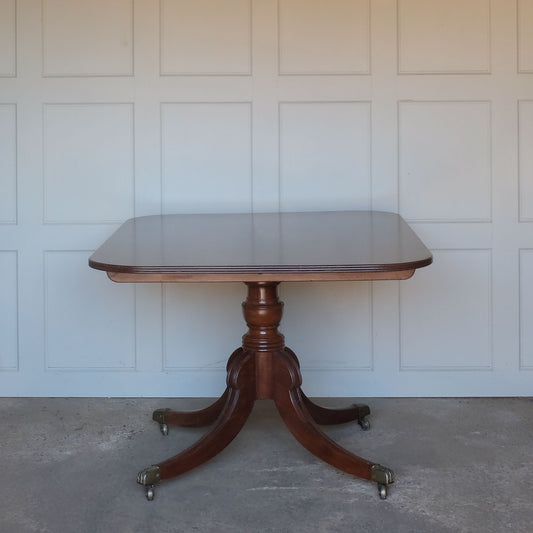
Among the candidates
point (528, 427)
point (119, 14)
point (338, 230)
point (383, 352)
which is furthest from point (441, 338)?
point (119, 14)

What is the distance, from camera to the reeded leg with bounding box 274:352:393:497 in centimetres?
250

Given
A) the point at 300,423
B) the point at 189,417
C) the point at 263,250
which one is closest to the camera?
the point at 263,250

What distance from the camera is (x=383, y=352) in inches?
136

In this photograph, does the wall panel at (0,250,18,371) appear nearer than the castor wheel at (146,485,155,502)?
No

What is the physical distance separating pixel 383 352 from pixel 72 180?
1602 mm

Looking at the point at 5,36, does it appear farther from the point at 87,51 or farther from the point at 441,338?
the point at 441,338

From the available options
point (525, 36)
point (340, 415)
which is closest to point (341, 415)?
point (340, 415)

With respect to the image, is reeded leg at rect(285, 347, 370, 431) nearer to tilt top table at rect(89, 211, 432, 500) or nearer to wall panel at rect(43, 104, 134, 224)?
tilt top table at rect(89, 211, 432, 500)

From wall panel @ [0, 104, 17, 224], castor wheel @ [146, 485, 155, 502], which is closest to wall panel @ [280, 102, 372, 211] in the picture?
wall panel @ [0, 104, 17, 224]

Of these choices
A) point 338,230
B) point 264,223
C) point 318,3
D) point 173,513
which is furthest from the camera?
point 318,3

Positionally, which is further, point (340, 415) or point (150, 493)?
point (340, 415)

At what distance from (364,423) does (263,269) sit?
123cm

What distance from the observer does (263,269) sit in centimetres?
206

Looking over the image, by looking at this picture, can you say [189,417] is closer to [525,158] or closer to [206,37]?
[206,37]
